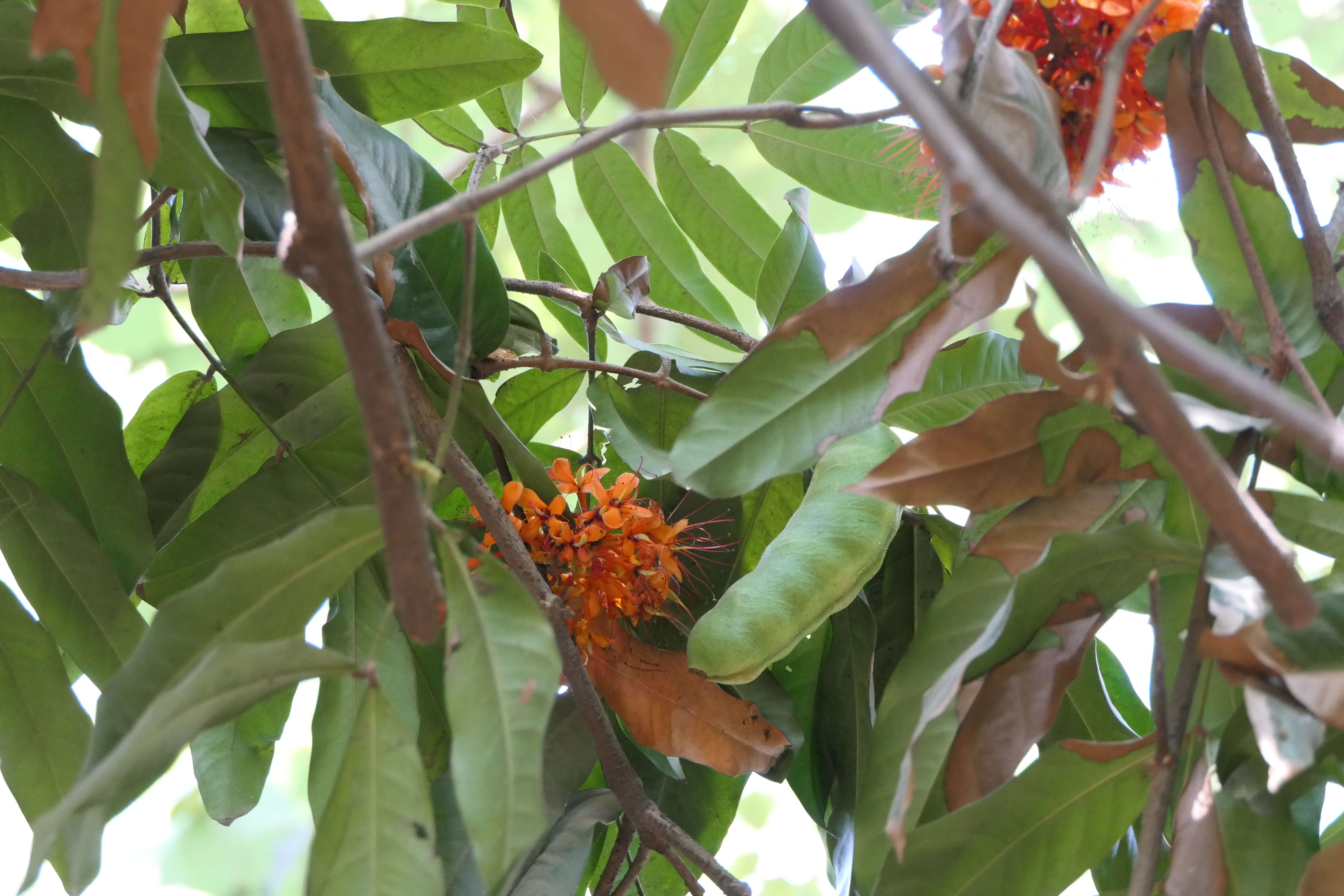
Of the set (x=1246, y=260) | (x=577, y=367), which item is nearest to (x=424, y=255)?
(x=577, y=367)

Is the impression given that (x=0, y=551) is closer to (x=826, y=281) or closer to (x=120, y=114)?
(x=120, y=114)

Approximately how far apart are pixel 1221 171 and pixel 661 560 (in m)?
0.35

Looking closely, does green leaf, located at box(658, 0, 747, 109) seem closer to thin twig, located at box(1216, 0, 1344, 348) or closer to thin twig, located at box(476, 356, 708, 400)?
thin twig, located at box(476, 356, 708, 400)

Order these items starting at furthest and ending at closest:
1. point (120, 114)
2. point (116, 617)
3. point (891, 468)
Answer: point (116, 617)
point (891, 468)
point (120, 114)

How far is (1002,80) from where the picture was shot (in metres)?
0.38

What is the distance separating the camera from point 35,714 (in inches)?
21.0

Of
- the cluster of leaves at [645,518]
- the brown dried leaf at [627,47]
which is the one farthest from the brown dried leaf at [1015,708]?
the brown dried leaf at [627,47]

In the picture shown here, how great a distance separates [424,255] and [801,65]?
342 mm

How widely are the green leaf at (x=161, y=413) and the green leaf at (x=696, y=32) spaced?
396 mm

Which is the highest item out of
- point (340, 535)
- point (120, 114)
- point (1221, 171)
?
point (1221, 171)

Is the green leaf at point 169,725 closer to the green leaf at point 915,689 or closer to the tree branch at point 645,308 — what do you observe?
the green leaf at point 915,689

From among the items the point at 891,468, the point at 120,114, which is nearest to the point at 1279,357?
the point at 891,468

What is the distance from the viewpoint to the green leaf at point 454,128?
793 mm

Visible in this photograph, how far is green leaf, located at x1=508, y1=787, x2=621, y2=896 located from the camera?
53 cm
